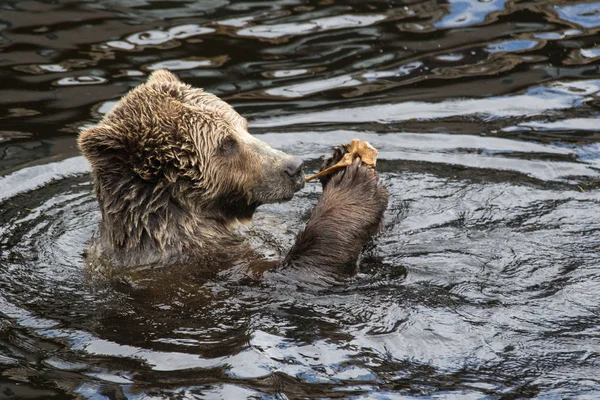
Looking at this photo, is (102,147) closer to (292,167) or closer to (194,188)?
(194,188)

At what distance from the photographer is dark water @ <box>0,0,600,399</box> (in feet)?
20.4

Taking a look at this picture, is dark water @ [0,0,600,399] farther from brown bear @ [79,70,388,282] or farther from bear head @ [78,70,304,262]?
bear head @ [78,70,304,262]

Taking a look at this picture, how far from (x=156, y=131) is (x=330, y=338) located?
7.14 ft

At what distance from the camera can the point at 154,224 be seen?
7434 millimetres

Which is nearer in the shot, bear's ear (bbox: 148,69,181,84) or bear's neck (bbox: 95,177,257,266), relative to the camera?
bear's neck (bbox: 95,177,257,266)

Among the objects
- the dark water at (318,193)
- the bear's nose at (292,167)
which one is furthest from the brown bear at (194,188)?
the dark water at (318,193)

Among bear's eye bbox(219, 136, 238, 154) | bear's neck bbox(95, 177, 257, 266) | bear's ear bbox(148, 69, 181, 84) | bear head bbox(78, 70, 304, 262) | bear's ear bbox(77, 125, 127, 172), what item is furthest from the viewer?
bear's ear bbox(148, 69, 181, 84)

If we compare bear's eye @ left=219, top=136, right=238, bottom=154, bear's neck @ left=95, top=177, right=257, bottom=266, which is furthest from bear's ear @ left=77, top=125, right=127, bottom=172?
bear's eye @ left=219, top=136, right=238, bottom=154

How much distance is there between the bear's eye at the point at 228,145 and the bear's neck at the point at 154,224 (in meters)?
0.46

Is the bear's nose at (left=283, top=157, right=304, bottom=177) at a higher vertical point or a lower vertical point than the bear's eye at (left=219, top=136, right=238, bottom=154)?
lower

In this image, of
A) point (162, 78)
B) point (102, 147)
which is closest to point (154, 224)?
point (102, 147)

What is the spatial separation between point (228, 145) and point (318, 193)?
2404 millimetres

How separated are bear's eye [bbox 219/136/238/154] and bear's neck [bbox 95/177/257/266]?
0.46m

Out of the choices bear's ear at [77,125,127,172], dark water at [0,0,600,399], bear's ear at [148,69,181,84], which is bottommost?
dark water at [0,0,600,399]
